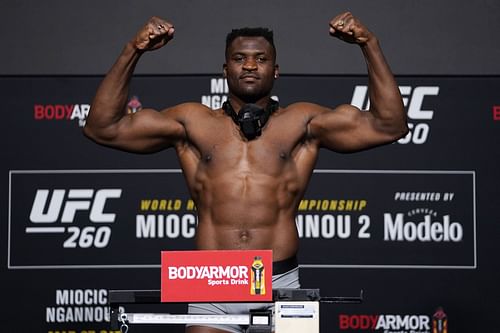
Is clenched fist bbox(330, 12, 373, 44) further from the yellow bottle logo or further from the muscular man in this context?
the yellow bottle logo

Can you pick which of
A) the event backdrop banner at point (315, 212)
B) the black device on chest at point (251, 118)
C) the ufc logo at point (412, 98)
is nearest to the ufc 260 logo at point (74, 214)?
the event backdrop banner at point (315, 212)

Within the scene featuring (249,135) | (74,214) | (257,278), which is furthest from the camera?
(74,214)

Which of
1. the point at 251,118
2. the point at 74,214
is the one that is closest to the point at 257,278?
the point at 251,118

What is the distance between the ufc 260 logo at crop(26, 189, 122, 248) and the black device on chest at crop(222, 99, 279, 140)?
137cm

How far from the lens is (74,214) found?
4438mm

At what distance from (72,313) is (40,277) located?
0.21 metres

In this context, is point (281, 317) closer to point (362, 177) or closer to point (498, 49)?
point (362, 177)

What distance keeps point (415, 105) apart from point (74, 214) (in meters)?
1.55

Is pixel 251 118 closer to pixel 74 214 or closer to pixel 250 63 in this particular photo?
pixel 250 63

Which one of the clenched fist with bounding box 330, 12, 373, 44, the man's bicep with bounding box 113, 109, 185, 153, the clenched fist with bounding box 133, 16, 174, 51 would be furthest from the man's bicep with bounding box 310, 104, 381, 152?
the clenched fist with bounding box 133, 16, 174, 51

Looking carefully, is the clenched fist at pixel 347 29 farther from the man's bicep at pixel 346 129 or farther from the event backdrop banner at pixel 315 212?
the event backdrop banner at pixel 315 212

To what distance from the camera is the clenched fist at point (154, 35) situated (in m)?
3.06

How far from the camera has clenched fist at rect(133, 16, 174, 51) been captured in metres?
3.06

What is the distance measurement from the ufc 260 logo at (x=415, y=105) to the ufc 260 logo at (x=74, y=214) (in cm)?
113
